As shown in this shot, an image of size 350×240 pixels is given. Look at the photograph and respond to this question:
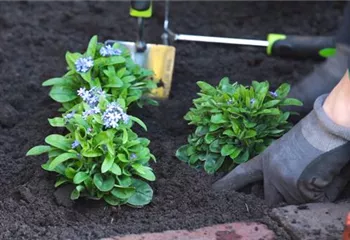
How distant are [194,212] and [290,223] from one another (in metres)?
0.24

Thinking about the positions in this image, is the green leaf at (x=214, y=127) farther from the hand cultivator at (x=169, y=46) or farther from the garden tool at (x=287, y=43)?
the garden tool at (x=287, y=43)

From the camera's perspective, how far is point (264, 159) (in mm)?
2031

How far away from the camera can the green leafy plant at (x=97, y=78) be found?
221 centimetres

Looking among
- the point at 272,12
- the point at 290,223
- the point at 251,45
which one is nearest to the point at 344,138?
the point at 290,223

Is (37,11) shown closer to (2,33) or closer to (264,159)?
(2,33)

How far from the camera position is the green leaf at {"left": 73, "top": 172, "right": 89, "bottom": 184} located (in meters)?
1.88

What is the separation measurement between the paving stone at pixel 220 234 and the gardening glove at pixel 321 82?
2.16 ft

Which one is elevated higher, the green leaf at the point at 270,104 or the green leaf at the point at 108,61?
the green leaf at the point at 270,104

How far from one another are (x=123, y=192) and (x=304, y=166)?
45 cm

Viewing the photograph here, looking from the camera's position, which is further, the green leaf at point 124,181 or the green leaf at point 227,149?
the green leaf at point 227,149

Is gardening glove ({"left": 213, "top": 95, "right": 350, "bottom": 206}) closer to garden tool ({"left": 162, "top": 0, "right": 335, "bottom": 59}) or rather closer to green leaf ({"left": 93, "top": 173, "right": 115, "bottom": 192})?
green leaf ({"left": 93, "top": 173, "right": 115, "bottom": 192})

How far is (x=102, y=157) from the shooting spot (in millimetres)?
1911

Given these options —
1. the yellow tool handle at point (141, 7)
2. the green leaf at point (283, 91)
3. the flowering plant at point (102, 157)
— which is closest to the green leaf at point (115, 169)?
the flowering plant at point (102, 157)

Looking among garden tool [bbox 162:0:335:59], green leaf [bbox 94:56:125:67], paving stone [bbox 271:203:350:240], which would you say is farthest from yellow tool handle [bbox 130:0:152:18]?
paving stone [bbox 271:203:350:240]
